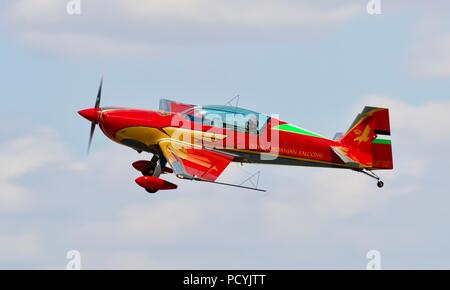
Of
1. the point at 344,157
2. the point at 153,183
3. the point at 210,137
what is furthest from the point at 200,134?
the point at 344,157

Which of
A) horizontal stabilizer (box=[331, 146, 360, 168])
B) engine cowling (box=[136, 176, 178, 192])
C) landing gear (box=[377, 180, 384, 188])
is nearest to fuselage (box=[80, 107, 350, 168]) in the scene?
horizontal stabilizer (box=[331, 146, 360, 168])

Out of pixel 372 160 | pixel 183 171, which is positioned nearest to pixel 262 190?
pixel 183 171

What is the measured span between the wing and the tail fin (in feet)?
14.4

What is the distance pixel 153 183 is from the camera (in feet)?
129

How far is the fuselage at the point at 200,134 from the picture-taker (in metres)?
40.6

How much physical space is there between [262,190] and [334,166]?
486 centimetres

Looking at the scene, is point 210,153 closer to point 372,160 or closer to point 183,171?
point 183,171

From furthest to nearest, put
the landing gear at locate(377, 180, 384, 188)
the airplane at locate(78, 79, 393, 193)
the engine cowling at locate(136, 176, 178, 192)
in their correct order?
the landing gear at locate(377, 180, 384, 188) → the airplane at locate(78, 79, 393, 193) → the engine cowling at locate(136, 176, 178, 192)

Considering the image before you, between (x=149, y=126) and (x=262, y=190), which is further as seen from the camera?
(x=149, y=126)

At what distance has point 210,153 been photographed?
40469mm

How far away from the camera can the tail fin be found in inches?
1642

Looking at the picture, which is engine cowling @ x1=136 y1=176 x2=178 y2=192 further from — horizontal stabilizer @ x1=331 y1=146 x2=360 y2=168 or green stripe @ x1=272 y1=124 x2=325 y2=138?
horizontal stabilizer @ x1=331 y1=146 x2=360 y2=168

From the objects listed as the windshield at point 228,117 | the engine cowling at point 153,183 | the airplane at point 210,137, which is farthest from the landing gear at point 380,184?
the engine cowling at point 153,183

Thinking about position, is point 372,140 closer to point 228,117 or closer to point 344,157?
point 344,157
